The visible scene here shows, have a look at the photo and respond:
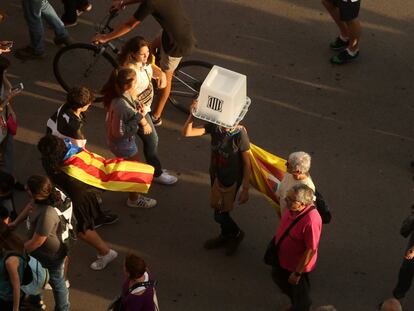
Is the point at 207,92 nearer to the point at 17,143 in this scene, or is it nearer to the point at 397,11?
the point at 17,143

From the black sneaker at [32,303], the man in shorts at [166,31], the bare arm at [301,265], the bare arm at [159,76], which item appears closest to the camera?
the bare arm at [301,265]

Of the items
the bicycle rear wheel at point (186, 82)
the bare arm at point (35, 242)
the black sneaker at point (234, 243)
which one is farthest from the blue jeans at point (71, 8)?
the bare arm at point (35, 242)

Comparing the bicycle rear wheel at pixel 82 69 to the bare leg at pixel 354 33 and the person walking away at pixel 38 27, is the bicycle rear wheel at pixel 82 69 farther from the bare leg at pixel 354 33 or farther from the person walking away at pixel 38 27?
the bare leg at pixel 354 33

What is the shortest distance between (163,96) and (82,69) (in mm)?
1361

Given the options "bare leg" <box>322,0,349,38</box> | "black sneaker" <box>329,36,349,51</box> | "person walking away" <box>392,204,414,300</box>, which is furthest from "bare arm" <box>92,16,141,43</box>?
"person walking away" <box>392,204,414,300</box>

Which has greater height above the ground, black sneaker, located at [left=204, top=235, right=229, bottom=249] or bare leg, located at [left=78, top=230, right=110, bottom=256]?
bare leg, located at [left=78, top=230, right=110, bottom=256]

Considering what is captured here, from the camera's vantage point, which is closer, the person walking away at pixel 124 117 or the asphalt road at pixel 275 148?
the person walking away at pixel 124 117

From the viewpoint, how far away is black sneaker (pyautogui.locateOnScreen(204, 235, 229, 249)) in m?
7.26

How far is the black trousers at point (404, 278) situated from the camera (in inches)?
258

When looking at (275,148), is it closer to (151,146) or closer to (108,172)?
(151,146)

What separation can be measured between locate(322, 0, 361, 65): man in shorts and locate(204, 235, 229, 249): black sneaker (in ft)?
10.1

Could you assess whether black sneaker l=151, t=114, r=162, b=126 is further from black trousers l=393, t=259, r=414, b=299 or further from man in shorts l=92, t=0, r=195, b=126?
black trousers l=393, t=259, r=414, b=299

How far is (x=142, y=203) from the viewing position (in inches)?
302

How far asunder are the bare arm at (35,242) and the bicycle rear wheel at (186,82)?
3140mm
